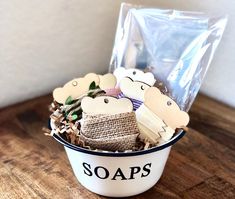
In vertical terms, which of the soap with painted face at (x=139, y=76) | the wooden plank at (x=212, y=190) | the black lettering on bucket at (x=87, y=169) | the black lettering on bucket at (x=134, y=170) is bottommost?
the wooden plank at (x=212, y=190)

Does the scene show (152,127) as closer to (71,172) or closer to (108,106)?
(108,106)

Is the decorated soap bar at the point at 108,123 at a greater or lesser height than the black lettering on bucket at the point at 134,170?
greater

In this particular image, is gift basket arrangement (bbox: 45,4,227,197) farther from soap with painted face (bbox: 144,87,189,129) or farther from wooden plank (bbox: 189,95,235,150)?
wooden plank (bbox: 189,95,235,150)

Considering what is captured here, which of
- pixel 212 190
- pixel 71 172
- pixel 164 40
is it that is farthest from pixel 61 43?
pixel 212 190

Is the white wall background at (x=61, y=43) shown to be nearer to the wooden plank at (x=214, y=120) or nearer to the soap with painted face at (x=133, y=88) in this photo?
the wooden plank at (x=214, y=120)

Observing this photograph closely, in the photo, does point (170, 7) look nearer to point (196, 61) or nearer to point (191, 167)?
point (196, 61)

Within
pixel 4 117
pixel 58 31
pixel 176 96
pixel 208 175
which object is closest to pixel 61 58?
pixel 58 31

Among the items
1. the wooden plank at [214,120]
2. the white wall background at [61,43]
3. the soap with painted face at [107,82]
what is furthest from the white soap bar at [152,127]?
the white wall background at [61,43]
